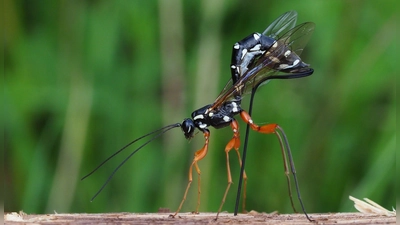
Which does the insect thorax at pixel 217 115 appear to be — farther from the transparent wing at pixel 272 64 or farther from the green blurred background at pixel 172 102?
the green blurred background at pixel 172 102

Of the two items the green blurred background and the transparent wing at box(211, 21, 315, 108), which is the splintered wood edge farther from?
the green blurred background

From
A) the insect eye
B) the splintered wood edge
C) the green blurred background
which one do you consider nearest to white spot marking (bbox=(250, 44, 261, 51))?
the insect eye

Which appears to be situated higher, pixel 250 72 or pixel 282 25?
pixel 282 25

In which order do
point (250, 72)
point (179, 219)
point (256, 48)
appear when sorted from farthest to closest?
point (256, 48) < point (250, 72) < point (179, 219)

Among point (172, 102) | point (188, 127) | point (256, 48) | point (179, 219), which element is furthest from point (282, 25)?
point (179, 219)

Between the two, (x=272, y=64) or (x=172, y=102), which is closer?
(x=272, y=64)

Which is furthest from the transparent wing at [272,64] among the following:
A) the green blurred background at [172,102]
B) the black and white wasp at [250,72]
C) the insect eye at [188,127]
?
the green blurred background at [172,102]

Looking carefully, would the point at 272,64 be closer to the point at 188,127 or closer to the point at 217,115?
the point at 217,115
